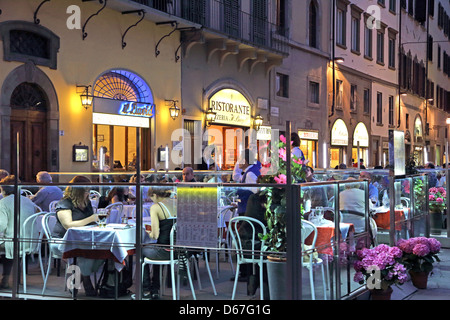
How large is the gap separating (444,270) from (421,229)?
0.90m

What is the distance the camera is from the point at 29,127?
52.0 ft

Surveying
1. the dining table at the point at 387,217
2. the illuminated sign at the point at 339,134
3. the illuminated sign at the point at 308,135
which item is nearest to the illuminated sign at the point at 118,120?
the dining table at the point at 387,217

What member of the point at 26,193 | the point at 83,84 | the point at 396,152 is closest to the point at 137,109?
the point at 83,84

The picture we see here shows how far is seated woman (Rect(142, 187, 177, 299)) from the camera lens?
672 centimetres

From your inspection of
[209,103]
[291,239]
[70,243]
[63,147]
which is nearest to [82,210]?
[70,243]

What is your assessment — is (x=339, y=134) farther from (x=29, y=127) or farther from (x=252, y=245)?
(x=252, y=245)

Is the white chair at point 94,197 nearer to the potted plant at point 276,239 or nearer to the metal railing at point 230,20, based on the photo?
the potted plant at point 276,239

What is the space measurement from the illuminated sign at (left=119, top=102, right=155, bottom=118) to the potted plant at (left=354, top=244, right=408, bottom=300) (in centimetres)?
1176

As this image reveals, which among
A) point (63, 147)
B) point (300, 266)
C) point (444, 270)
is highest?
point (63, 147)

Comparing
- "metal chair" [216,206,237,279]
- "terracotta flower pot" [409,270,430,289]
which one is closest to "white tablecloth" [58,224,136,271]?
"metal chair" [216,206,237,279]

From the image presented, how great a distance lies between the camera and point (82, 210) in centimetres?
746

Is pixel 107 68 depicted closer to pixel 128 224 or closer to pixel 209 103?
pixel 209 103

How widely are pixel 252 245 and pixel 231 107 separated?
17029 mm

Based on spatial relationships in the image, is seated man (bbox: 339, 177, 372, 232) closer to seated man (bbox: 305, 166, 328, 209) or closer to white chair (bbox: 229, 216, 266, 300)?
seated man (bbox: 305, 166, 328, 209)
